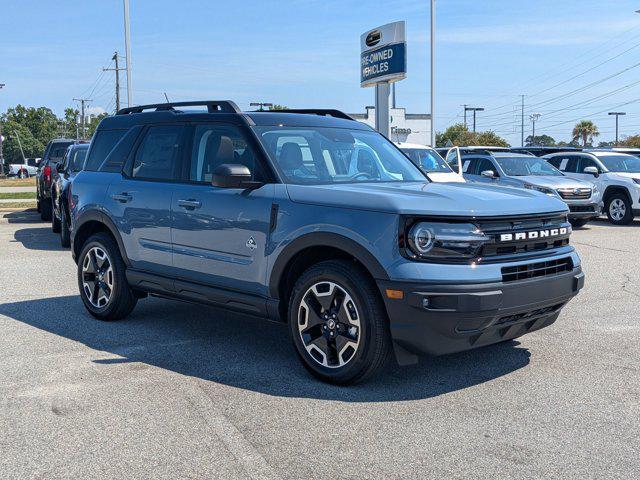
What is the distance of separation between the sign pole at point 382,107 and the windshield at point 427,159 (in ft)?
26.7

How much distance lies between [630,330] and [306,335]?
316cm

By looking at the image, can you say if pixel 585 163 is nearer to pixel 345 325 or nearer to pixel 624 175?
pixel 624 175

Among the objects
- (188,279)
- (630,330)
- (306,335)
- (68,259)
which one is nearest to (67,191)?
(68,259)

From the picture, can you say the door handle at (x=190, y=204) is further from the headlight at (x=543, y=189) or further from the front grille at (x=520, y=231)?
the headlight at (x=543, y=189)

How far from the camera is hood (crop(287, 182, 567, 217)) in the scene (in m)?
4.58

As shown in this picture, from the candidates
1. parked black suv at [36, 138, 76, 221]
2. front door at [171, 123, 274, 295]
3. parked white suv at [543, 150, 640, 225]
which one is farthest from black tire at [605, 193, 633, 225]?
front door at [171, 123, 274, 295]

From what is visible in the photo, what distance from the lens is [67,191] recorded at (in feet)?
39.5

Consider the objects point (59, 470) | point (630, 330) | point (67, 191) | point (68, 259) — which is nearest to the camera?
point (59, 470)

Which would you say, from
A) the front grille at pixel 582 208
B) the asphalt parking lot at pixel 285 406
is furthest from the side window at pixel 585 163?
the asphalt parking lot at pixel 285 406

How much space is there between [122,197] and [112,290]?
0.88m

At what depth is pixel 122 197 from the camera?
21.7 feet

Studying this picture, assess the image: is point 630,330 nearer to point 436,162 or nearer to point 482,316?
point 482,316

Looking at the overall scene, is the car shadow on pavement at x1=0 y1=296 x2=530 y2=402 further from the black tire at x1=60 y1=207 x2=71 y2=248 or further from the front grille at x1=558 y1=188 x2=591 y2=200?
the front grille at x1=558 y1=188 x2=591 y2=200

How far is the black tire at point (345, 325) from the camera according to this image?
4.64 m
